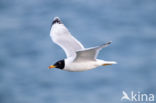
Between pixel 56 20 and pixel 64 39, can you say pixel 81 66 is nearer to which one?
pixel 64 39

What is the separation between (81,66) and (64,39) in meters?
1.02

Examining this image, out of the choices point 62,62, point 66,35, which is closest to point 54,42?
point 66,35

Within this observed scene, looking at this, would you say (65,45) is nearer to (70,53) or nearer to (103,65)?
(70,53)

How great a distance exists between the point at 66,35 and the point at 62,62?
0.94 meters

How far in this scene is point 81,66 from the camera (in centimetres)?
630

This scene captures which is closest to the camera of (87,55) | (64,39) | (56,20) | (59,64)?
(87,55)

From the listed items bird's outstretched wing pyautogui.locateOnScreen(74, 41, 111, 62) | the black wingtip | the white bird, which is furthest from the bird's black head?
the black wingtip

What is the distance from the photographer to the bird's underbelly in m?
6.30

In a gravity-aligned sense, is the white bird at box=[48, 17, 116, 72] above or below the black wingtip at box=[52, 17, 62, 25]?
below

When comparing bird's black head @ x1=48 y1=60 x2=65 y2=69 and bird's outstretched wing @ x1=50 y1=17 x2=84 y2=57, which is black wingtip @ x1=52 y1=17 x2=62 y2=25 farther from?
bird's black head @ x1=48 y1=60 x2=65 y2=69

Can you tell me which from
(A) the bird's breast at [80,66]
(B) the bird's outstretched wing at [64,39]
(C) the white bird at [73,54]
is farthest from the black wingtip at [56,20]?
(A) the bird's breast at [80,66]

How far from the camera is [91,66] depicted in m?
6.34

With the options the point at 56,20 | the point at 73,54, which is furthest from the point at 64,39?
the point at 56,20

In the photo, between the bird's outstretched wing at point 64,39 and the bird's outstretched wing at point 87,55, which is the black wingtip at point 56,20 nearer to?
the bird's outstretched wing at point 64,39
